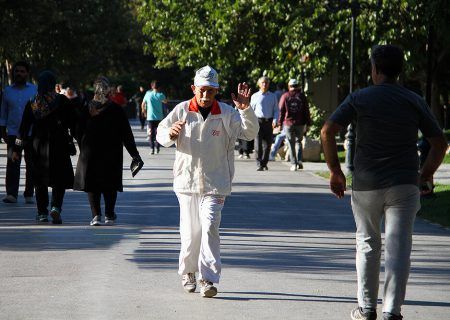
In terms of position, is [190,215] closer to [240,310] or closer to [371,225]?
[240,310]

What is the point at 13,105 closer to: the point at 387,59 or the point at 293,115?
the point at 293,115

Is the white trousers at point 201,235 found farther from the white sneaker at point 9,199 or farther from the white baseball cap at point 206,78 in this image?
the white sneaker at point 9,199

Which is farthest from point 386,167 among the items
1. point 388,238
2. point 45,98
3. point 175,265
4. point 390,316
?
point 45,98

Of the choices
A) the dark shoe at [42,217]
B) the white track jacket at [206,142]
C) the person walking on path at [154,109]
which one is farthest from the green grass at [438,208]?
the person walking on path at [154,109]

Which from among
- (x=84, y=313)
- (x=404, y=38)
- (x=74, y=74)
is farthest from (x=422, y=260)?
(x=74, y=74)

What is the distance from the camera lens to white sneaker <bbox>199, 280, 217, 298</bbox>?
9.07 meters

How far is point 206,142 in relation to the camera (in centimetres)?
947

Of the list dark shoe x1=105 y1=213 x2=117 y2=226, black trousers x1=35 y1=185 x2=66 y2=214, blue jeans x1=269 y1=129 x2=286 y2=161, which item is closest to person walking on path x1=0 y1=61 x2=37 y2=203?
black trousers x1=35 y1=185 x2=66 y2=214

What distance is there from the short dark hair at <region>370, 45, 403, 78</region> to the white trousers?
2.05 metres

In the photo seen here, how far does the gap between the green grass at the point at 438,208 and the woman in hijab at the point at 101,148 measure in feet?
13.1

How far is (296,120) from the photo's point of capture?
24875mm

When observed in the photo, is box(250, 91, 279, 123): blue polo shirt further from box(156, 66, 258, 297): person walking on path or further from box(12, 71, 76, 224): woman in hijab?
box(156, 66, 258, 297): person walking on path

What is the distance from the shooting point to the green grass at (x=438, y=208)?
15.5m

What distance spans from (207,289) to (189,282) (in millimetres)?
386
